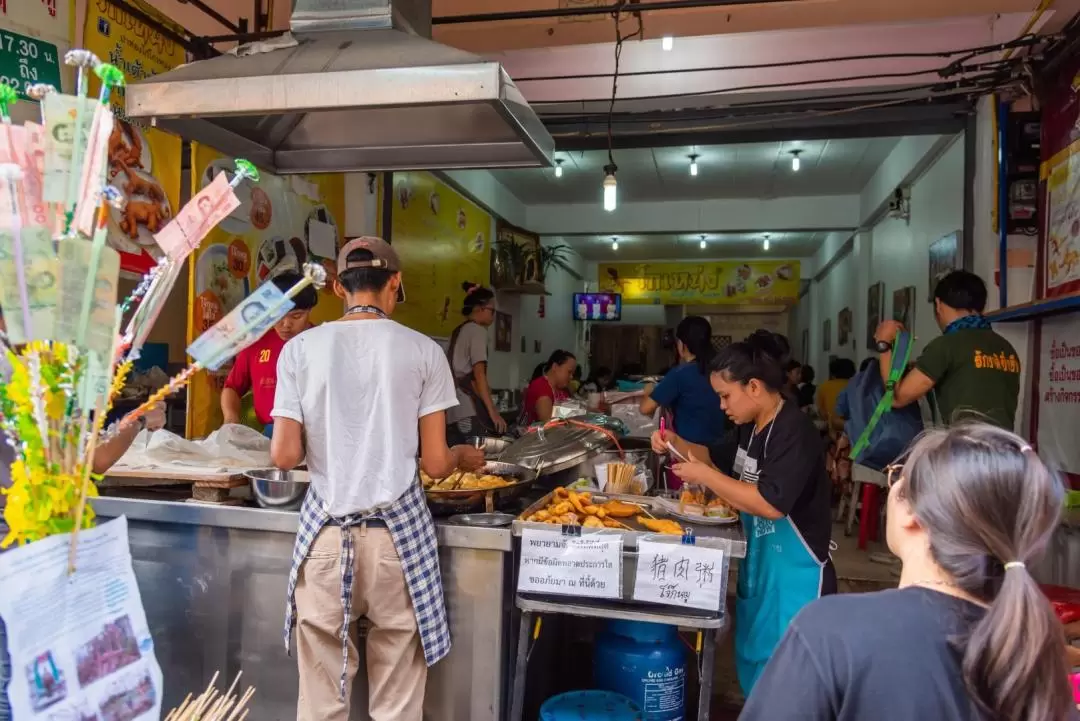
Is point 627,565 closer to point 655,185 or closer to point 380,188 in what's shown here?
point 380,188

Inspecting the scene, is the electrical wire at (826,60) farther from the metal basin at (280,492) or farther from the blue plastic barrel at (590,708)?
the blue plastic barrel at (590,708)

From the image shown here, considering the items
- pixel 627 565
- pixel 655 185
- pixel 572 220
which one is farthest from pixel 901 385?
pixel 572 220

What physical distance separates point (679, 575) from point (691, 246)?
10.9 metres

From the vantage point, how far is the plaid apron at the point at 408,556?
7.55 ft

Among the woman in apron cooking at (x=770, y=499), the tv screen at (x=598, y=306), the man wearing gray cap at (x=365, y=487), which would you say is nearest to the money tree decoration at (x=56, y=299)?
the man wearing gray cap at (x=365, y=487)

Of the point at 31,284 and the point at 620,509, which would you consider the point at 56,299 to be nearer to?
the point at 31,284

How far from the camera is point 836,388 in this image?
7.39 metres

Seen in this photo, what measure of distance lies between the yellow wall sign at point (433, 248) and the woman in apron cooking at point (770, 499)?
3896mm

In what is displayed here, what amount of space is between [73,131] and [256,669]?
7.40 ft

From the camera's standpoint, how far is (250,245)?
436cm

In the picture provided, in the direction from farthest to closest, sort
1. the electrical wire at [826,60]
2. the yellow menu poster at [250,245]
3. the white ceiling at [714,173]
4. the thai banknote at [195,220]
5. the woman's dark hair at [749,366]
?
the white ceiling at [714,173] → the electrical wire at [826,60] → the yellow menu poster at [250,245] → the woman's dark hair at [749,366] → the thai banknote at [195,220]

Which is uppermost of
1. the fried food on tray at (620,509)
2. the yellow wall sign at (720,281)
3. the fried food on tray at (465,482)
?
the yellow wall sign at (720,281)

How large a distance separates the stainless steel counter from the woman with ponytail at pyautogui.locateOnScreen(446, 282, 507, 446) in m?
3.14

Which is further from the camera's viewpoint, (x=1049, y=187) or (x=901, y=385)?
(x=1049, y=187)
